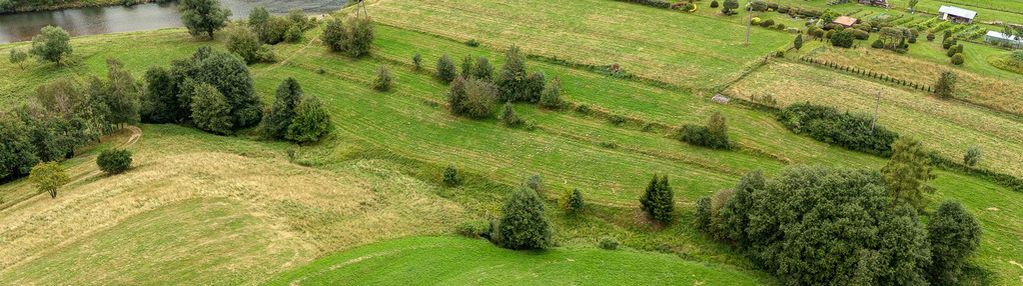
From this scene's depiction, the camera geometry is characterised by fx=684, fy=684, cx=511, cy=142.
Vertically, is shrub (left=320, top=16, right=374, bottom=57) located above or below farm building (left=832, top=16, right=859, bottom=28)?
below

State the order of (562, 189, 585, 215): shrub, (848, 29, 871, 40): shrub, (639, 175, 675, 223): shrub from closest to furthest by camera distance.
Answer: (639, 175, 675, 223): shrub, (562, 189, 585, 215): shrub, (848, 29, 871, 40): shrub

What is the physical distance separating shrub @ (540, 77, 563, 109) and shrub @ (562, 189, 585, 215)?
19877 millimetres

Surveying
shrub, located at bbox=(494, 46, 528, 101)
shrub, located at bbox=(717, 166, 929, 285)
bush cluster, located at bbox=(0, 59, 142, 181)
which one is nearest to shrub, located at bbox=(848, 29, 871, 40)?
shrub, located at bbox=(494, 46, 528, 101)

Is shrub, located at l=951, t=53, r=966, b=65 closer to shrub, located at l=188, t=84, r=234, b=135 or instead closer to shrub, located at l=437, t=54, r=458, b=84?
shrub, located at l=437, t=54, r=458, b=84

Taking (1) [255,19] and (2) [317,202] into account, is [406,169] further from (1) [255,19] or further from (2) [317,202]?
(1) [255,19]

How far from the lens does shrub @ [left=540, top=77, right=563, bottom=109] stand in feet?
245

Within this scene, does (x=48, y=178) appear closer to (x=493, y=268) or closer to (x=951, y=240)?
(x=493, y=268)

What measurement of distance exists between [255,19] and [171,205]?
51851 mm

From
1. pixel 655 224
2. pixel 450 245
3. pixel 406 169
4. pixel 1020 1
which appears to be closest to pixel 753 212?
pixel 655 224

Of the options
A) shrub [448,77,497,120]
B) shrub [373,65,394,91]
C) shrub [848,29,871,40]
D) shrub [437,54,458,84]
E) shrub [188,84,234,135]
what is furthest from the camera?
shrub [848,29,871,40]

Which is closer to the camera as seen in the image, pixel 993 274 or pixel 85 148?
pixel 993 274

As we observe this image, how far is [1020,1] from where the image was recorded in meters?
111

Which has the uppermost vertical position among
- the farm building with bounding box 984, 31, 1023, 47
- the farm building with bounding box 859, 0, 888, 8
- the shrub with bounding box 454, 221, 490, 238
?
the farm building with bounding box 859, 0, 888, 8

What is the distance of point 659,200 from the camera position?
178ft
